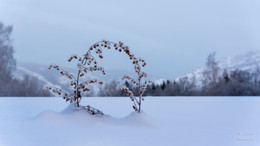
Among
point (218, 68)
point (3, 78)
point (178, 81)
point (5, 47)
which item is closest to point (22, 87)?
point (3, 78)

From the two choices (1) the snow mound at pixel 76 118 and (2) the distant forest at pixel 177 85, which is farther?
(2) the distant forest at pixel 177 85

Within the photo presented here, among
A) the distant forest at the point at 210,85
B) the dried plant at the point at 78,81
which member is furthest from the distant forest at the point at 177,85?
the dried plant at the point at 78,81

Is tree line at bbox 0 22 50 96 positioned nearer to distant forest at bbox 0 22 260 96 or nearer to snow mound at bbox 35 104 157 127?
distant forest at bbox 0 22 260 96

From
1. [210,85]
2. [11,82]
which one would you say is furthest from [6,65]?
[210,85]

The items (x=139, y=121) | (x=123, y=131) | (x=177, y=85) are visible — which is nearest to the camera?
(x=123, y=131)

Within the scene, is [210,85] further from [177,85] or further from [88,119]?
[88,119]

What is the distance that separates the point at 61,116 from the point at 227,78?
956 cm

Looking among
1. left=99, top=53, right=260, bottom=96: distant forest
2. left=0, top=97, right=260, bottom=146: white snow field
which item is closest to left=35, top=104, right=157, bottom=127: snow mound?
left=0, top=97, right=260, bottom=146: white snow field

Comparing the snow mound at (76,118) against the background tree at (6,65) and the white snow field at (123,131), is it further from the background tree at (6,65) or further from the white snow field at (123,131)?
the background tree at (6,65)

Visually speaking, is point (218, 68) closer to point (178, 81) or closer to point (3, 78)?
point (178, 81)

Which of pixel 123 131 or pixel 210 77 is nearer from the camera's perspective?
pixel 123 131

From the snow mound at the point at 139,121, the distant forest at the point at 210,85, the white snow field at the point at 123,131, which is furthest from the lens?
the distant forest at the point at 210,85

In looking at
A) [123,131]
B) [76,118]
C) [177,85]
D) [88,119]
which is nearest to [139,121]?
[123,131]

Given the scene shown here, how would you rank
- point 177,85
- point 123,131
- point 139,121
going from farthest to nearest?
point 177,85, point 139,121, point 123,131
